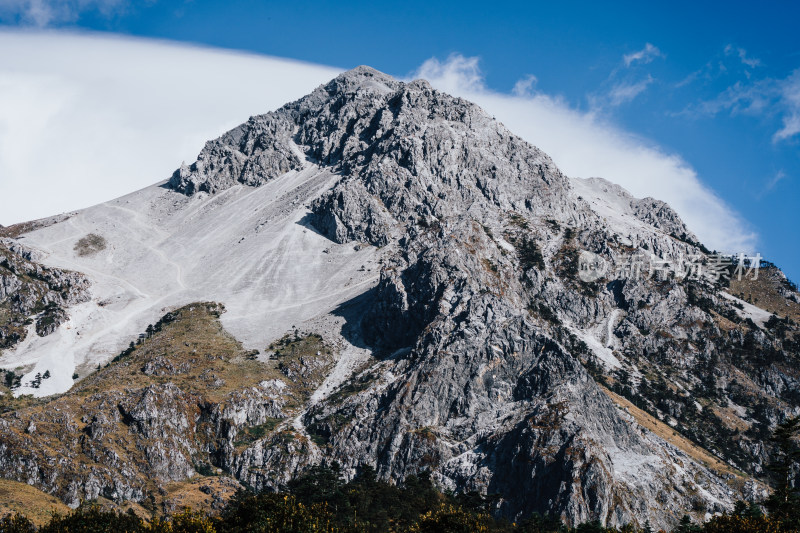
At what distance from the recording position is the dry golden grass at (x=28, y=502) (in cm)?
11131

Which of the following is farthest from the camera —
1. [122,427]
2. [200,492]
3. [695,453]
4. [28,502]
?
[695,453]

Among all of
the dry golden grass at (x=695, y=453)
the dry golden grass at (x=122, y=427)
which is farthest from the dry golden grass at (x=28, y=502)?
the dry golden grass at (x=695, y=453)

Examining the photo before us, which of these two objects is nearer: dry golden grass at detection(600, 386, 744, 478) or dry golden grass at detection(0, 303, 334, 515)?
dry golden grass at detection(0, 303, 334, 515)

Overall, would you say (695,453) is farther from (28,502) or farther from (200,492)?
(28,502)

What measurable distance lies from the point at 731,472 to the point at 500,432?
69946mm

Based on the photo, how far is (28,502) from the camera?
388 feet

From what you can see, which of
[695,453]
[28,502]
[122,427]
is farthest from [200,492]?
[695,453]

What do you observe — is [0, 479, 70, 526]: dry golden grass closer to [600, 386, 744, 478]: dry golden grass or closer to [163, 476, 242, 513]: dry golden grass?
[163, 476, 242, 513]: dry golden grass

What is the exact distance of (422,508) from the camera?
412ft

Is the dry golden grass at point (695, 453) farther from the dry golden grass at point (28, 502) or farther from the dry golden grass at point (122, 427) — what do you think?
the dry golden grass at point (28, 502)

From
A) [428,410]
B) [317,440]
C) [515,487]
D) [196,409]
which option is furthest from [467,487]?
[196,409]

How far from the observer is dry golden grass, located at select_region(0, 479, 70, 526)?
111312 mm

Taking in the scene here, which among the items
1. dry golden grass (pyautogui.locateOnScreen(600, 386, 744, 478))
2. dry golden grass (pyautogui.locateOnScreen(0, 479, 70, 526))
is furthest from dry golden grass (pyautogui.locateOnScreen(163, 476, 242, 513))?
dry golden grass (pyautogui.locateOnScreen(600, 386, 744, 478))

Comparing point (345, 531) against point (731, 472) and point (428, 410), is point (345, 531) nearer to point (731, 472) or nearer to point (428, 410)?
point (428, 410)
